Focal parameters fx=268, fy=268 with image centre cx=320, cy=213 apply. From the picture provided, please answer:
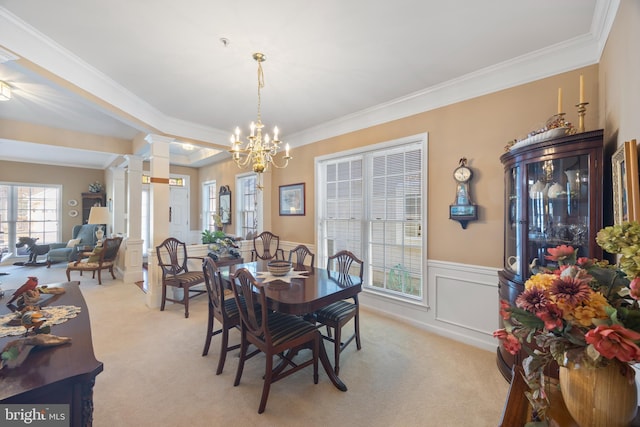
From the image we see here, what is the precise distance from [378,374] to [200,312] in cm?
262

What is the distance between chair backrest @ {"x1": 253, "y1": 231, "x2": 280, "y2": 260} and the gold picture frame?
4.34 meters

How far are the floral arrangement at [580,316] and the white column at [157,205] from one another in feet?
14.5

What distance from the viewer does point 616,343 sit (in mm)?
609

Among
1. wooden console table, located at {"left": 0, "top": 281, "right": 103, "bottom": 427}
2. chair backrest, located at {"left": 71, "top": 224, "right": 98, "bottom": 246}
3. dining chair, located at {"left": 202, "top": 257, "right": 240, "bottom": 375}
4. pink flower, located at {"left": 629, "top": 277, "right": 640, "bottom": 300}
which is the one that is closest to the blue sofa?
chair backrest, located at {"left": 71, "top": 224, "right": 98, "bottom": 246}

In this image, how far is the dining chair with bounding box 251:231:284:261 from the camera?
16.2 ft

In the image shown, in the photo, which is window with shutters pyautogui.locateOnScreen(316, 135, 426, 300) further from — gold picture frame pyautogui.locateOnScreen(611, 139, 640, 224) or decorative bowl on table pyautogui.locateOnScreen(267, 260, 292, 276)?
gold picture frame pyautogui.locateOnScreen(611, 139, 640, 224)

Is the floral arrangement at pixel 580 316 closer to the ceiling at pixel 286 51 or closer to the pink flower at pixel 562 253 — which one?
the pink flower at pixel 562 253

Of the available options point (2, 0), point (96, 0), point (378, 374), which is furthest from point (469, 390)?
point (2, 0)

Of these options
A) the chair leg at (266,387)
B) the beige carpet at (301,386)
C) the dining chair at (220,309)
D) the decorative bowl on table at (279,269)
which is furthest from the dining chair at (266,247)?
the chair leg at (266,387)

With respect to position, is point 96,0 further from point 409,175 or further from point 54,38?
point 409,175

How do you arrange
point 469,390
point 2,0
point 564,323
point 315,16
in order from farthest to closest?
point 469,390, point 315,16, point 2,0, point 564,323

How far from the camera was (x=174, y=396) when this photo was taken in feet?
6.78

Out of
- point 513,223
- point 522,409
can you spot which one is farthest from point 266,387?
point 513,223

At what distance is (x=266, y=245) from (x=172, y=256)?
1.56 meters
